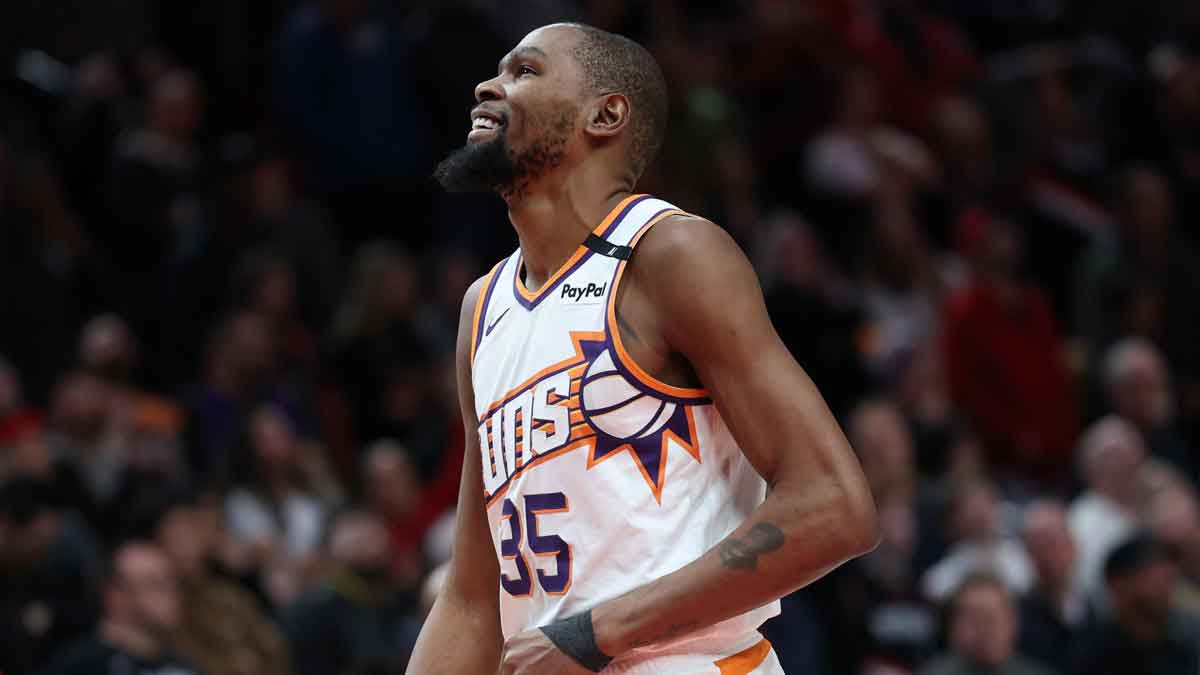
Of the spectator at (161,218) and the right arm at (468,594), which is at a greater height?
the spectator at (161,218)

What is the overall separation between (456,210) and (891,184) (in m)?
3.00

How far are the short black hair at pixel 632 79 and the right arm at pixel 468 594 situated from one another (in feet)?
1.79


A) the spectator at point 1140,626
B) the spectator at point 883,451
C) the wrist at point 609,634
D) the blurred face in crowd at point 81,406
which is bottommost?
the spectator at point 1140,626

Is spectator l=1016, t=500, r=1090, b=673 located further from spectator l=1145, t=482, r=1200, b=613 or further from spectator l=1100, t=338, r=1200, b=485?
spectator l=1100, t=338, r=1200, b=485

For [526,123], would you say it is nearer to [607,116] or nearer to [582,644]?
[607,116]

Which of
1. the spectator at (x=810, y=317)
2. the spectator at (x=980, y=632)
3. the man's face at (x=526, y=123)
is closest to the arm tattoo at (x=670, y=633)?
the man's face at (x=526, y=123)

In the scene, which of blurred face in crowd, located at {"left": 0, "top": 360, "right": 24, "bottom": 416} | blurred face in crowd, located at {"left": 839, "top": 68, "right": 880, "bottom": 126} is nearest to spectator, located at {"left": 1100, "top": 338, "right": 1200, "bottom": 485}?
blurred face in crowd, located at {"left": 839, "top": 68, "right": 880, "bottom": 126}

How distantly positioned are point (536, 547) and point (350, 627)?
6284 mm

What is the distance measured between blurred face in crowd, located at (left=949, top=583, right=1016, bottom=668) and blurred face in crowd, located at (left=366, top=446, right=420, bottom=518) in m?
3.55

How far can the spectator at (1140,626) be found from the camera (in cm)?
987

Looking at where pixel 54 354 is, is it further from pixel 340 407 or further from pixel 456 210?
pixel 456 210

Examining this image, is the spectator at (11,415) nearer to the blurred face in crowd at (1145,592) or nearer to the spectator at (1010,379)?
the spectator at (1010,379)

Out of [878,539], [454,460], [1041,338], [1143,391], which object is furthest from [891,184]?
[878,539]

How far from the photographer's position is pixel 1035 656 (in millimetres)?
10055
